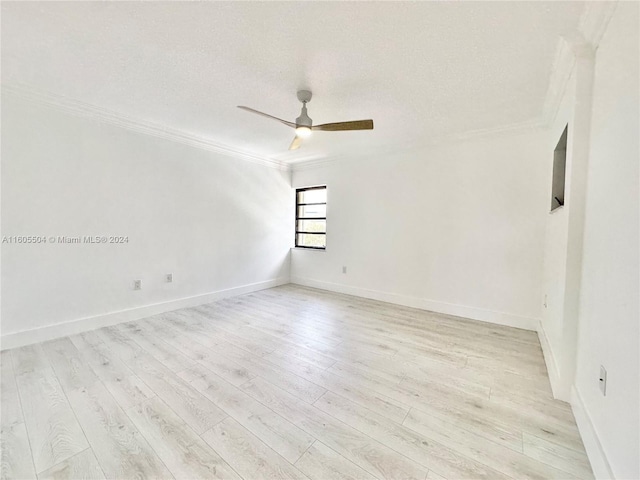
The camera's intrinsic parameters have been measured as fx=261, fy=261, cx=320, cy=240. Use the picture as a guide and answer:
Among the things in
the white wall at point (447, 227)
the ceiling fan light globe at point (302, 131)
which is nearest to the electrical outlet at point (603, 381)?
the white wall at point (447, 227)

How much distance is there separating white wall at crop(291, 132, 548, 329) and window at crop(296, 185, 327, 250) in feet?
0.93

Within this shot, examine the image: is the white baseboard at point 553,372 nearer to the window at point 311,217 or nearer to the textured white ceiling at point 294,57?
the textured white ceiling at point 294,57

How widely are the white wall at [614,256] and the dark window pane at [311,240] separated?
144 inches

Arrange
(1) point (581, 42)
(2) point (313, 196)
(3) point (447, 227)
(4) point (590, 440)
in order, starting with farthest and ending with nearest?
1. (2) point (313, 196)
2. (3) point (447, 227)
3. (1) point (581, 42)
4. (4) point (590, 440)

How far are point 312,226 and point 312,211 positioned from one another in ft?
0.98

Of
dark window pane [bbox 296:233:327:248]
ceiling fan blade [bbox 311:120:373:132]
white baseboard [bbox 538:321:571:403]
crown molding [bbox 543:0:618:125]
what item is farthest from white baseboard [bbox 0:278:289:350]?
crown molding [bbox 543:0:618:125]

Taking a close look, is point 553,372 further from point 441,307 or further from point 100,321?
point 100,321

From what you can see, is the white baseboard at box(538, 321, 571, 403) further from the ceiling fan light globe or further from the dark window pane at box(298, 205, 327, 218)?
the dark window pane at box(298, 205, 327, 218)

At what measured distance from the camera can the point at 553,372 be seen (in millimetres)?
1948

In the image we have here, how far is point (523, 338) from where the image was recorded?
9.11 feet

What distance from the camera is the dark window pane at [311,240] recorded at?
16.4 feet

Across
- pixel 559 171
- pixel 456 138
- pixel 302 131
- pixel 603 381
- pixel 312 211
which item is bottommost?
pixel 603 381

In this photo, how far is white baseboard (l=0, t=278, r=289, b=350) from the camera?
246 centimetres

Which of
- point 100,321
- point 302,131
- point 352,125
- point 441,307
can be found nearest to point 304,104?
point 302,131
